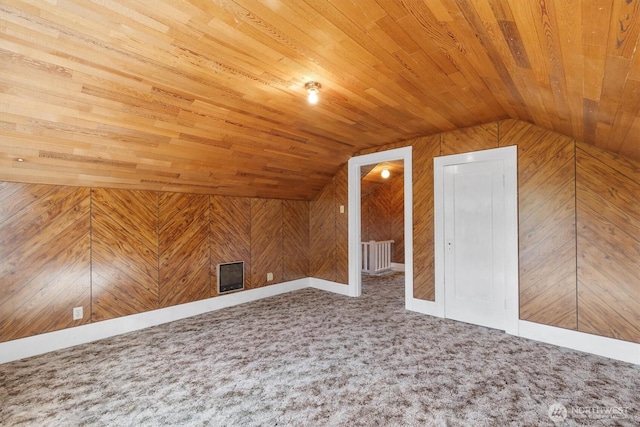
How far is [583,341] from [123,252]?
5054 mm

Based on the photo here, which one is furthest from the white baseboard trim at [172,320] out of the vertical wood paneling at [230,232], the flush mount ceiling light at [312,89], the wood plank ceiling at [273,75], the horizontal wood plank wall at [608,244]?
the flush mount ceiling light at [312,89]

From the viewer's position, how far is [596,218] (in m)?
2.89

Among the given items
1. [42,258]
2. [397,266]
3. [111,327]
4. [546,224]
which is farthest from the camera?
[397,266]

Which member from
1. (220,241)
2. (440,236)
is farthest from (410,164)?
(220,241)

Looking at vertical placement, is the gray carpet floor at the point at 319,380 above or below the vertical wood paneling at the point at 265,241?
below

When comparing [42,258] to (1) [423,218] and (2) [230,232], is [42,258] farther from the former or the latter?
(1) [423,218]

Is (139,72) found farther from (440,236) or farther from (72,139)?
(440,236)

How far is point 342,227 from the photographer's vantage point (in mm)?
5160

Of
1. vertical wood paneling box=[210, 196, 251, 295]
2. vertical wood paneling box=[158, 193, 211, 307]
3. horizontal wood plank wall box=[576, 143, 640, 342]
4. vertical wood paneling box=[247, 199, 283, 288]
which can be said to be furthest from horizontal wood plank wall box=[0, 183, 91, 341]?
horizontal wood plank wall box=[576, 143, 640, 342]

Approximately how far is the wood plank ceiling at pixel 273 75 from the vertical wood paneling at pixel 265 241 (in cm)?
153

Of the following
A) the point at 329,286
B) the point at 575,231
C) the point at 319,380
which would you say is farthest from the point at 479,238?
the point at 329,286

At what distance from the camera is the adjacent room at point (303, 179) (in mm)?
1650

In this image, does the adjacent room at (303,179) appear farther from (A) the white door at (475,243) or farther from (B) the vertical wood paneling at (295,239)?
(B) the vertical wood paneling at (295,239)

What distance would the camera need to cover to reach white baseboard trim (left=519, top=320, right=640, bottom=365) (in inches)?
107
